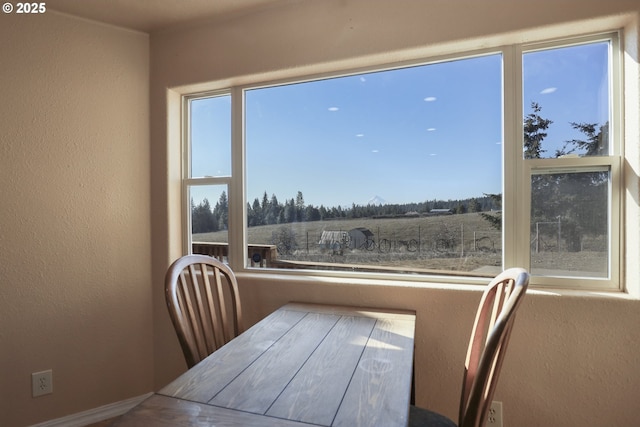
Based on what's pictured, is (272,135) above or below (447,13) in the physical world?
below

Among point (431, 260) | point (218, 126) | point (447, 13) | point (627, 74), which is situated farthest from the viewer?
point (218, 126)

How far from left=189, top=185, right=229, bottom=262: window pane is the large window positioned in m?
0.01

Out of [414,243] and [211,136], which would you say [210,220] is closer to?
[211,136]

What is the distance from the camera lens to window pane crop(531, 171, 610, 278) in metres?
1.41

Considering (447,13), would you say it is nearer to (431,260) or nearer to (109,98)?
(431,260)

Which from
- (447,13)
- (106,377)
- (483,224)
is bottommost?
(106,377)

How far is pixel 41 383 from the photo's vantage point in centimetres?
170

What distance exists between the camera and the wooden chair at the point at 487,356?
32.0 inches

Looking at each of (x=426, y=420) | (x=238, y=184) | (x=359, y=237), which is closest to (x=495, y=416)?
(x=426, y=420)

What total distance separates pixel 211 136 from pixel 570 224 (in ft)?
6.95

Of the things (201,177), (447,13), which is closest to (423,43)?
(447,13)

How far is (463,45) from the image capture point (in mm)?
1503

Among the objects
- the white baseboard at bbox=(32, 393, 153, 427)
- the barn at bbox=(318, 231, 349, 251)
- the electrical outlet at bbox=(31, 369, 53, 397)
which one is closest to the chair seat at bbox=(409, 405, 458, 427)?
the barn at bbox=(318, 231, 349, 251)

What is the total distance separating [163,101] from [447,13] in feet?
5.75
